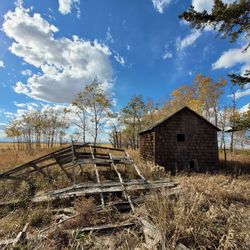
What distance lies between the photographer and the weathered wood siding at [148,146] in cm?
1454

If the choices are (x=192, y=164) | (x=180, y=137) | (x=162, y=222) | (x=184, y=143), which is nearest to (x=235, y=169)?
(x=192, y=164)

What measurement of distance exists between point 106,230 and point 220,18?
11.4m

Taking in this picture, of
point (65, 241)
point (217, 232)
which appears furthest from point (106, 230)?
point (217, 232)

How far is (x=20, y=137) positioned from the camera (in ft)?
152

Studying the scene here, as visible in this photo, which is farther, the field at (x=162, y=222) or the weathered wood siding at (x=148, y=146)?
the weathered wood siding at (x=148, y=146)

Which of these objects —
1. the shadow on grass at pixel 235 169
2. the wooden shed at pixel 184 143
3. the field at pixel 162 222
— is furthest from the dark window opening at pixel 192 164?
the field at pixel 162 222

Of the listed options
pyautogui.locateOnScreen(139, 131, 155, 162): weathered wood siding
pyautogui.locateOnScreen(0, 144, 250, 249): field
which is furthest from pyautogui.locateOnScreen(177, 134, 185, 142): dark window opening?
pyautogui.locateOnScreen(0, 144, 250, 249): field

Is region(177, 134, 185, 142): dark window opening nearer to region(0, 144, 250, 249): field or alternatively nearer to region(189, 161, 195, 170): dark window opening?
region(189, 161, 195, 170): dark window opening

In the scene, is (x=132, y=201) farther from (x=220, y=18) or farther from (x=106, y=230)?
(x=220, y=18)

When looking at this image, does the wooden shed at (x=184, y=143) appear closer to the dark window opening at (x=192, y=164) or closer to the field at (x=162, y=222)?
the dark window opening at (x=192, y=164)

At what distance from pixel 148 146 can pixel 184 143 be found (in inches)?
125

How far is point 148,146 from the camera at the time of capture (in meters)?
15.8

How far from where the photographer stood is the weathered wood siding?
47.7 ft

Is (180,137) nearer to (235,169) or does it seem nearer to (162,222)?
(235,169)
